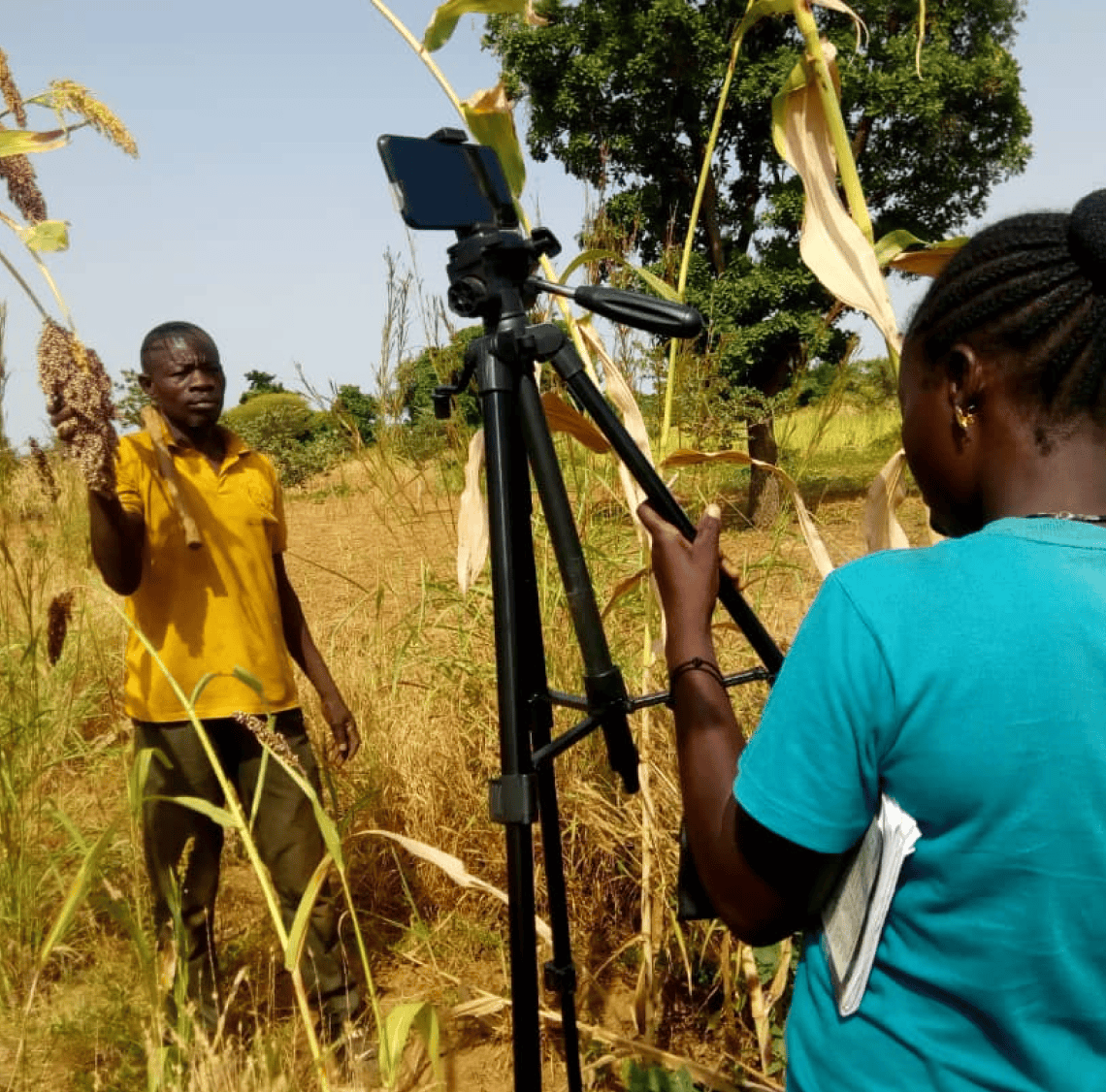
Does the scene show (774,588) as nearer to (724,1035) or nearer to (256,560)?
(724,1035)

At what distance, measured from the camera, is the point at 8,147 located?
123 centimetres

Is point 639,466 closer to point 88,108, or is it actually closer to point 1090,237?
point 1090,237

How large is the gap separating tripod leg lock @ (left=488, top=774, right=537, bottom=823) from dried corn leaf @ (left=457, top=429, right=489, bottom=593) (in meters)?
0.44

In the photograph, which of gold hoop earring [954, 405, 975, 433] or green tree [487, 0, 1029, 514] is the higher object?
green tree [487, 0, 1029, 514]

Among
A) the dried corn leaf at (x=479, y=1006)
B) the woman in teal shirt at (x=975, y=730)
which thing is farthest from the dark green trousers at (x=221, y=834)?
the woman in teal shirt at (x=975, y=730)

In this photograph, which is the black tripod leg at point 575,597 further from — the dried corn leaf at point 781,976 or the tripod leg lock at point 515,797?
the dried corn leaf at point 781,976

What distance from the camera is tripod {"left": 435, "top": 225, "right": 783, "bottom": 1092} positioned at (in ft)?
3.21

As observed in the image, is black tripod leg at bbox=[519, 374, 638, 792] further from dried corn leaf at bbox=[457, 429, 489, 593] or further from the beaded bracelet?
dried corn leaf at bbox=[457, 429, 489, 593]

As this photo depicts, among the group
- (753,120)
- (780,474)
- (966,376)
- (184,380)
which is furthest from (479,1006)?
(753,120)

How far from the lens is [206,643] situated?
70.4 inches

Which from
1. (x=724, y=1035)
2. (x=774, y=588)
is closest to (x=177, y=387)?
(x=724, y=1035)

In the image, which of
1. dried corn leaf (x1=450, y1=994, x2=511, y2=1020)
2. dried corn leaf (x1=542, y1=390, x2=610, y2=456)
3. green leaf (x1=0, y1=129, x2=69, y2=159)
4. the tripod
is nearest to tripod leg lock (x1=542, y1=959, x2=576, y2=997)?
the tripod

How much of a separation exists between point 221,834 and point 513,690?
3.59ft

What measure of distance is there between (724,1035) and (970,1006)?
1347 mm
